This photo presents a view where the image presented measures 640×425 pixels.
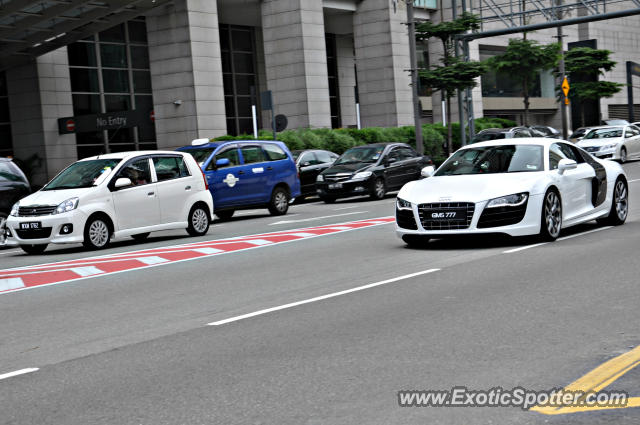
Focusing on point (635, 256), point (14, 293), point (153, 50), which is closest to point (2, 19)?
point (153, 50)

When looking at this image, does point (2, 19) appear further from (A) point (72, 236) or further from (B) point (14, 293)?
(B) point (14, 293)

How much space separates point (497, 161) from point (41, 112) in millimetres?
24727

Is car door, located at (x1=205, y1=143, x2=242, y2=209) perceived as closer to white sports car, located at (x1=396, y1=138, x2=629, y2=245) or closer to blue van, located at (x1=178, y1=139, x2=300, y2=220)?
blue van, located at (x1=178, y1=139, x2=300, y2=220)

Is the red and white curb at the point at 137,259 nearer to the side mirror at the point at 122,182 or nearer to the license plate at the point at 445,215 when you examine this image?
the side mirror at the point at 122,182

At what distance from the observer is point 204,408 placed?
5109 mm

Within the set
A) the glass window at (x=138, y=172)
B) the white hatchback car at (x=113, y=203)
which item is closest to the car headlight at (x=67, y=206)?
the white hatchback car at (x=113, y=203)

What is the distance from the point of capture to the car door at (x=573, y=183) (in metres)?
12.7

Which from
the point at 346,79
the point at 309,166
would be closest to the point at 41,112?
the point at 309,166

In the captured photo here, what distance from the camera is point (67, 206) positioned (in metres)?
15.4

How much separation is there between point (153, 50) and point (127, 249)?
2456 cm

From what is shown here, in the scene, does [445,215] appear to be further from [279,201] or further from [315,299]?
[279,201]

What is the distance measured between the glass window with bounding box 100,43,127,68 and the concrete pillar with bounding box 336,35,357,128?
18341 mm

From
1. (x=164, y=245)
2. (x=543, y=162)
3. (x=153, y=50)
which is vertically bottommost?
(x=164, y=245)

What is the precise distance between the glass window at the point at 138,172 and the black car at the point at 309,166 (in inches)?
458
